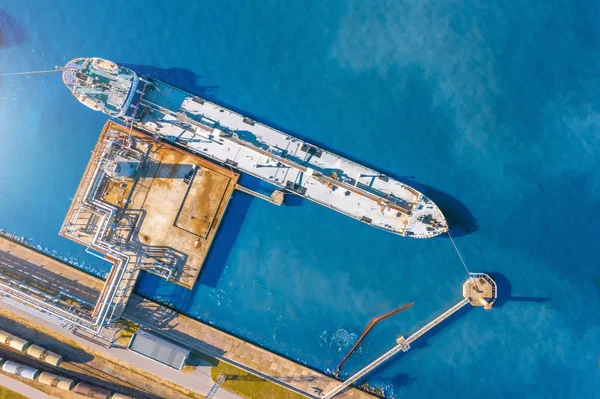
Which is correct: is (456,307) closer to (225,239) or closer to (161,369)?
(225,239)

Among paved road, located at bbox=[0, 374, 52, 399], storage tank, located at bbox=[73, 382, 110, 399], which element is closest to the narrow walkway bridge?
storage tank, located at bbox=[73, 382, 110, 399]

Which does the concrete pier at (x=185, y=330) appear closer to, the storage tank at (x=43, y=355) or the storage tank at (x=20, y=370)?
the storage tank at (x=43, y=355)

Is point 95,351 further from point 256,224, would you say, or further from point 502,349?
point 502,349

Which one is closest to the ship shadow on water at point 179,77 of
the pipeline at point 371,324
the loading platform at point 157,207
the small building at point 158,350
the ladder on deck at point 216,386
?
the loading platform at point 157,207

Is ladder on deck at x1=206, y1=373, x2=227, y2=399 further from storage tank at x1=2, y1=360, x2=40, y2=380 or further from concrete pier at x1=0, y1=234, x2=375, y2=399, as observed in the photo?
storage tank at x1=2, y1=360, x2=40, y2=380

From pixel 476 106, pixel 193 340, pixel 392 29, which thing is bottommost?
pixel 193 340

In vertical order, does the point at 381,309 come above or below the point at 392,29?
below

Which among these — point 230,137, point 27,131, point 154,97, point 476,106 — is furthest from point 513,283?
point 27,131
